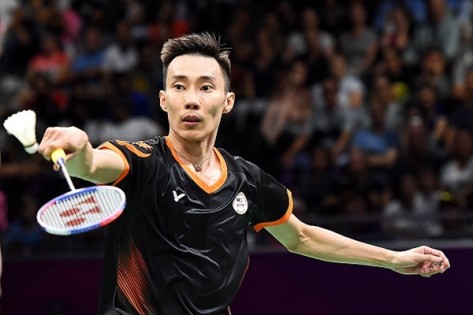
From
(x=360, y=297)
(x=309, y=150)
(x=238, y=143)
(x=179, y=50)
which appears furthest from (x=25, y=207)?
(x=179, y=50)

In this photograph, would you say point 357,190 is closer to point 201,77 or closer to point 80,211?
point 201,77

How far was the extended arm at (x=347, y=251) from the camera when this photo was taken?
5320 mm

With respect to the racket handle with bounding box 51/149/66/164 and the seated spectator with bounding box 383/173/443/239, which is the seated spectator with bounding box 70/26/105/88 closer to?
the seated spectator with bounding box 383/173/443/239

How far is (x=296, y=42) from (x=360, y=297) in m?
3.80

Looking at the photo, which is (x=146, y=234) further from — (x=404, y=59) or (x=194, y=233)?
(x=404, y=59)

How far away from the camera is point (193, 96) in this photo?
4.69 m

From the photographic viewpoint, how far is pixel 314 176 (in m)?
10.2

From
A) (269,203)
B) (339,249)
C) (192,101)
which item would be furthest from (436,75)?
(192,101)

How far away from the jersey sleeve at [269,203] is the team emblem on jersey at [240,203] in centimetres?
11

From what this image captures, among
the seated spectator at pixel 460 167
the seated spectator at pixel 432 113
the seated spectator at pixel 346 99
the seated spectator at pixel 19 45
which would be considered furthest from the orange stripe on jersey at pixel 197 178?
the seated spectator at pixel 19 45

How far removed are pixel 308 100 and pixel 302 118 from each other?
0.21m

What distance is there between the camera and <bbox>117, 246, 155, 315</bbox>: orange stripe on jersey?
182 inches

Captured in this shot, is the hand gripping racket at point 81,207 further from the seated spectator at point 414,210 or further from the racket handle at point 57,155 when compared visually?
the seated spectator at point 414,210

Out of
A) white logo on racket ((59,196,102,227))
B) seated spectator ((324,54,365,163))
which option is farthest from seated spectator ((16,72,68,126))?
white logo on racket ((59,196,102,227))
